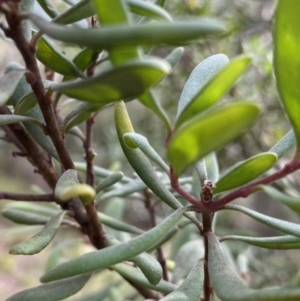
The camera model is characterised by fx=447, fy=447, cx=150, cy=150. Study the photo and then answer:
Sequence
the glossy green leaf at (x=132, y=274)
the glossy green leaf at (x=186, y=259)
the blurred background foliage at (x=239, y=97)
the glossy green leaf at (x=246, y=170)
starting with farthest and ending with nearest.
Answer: the blurred background foliage at (x=239, y=97), the glossy green leaf at (x=186, y=259), the glossy green leaf at (x=132, y=274), the glossy green leaf at (x=246, y=170)

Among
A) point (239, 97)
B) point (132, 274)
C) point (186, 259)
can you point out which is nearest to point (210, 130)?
point (132, 274)

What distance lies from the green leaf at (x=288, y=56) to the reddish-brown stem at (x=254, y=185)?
25 mm

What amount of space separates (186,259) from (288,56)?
18.0 inches

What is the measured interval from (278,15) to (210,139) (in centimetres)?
8

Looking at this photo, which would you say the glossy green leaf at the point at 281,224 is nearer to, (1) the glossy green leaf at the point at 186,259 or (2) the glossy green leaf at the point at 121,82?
(2) the glossy green leaf at the point at 121,82

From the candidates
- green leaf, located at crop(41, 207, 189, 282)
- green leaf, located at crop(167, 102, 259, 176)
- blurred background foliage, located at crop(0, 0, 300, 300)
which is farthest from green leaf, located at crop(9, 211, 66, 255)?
blurred background foliage, located at crop(0, 0, 300, 300)

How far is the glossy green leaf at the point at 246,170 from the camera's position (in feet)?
1.06

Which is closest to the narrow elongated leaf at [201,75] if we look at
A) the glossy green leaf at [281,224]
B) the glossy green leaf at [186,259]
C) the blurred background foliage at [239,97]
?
the glossy green leaf at [281,224]

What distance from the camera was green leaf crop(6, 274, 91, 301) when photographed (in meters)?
0.38

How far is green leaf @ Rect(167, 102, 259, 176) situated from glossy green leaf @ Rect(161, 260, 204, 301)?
0.38 ft

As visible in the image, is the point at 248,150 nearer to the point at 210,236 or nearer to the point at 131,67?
the point at 210,236

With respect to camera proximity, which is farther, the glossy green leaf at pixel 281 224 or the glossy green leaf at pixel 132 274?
the glossy green leaf at pixel 132 274

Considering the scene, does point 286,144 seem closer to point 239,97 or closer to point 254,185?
point 254,185

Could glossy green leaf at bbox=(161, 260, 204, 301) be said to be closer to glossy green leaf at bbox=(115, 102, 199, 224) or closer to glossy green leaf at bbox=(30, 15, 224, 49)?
glossy green leaf at bbox=(115, 102, 199, 224)
